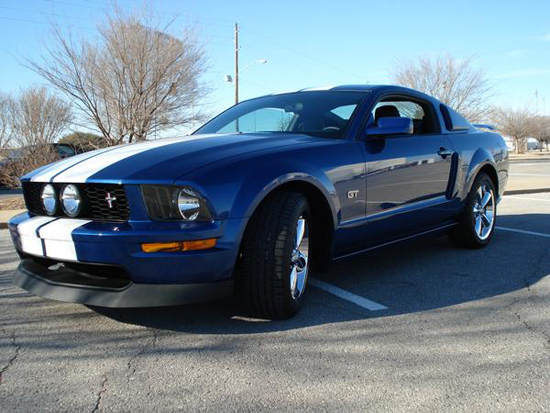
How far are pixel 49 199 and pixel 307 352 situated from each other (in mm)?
1716

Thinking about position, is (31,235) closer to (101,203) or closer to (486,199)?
(101,203)

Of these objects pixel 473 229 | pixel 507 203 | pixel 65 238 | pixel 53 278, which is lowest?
pixel 507 203

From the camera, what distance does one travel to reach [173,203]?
2.48m

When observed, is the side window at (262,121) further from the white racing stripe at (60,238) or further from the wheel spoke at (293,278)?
the white racing stripe at (60,238)

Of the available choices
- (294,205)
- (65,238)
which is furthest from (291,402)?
(65,238)

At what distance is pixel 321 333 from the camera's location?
9.00ft

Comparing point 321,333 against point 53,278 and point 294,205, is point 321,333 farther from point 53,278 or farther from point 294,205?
point 53,278

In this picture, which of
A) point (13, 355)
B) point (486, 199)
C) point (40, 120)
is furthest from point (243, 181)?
point (40, 120)

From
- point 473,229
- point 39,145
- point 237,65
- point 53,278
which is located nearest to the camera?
point 53,278

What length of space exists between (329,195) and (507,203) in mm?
7445

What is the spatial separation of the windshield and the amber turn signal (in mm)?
1412

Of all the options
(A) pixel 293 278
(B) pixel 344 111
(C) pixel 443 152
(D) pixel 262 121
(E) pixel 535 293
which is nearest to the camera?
(A) pixel 293 278

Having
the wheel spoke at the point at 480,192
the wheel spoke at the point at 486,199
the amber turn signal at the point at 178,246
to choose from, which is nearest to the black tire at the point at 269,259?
the amber turn signal at the point at 178,246

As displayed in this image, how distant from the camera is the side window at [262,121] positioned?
3.82 meters
